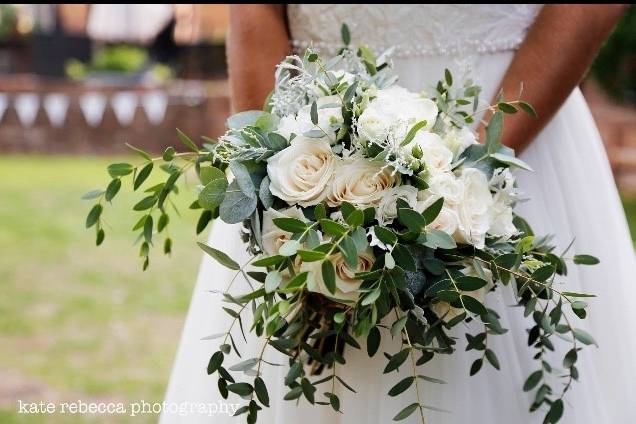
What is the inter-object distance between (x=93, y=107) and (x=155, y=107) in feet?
2.89

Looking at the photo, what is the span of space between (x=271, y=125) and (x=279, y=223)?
0.73ft

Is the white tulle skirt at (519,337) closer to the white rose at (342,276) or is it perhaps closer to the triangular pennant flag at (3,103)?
the white rose at (342,276)

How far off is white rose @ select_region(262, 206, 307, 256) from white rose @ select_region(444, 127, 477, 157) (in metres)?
0.26

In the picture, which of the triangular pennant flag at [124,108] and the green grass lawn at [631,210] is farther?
the triangular pennant flag at [124,108]

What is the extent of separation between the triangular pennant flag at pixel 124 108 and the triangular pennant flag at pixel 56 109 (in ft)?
2.12

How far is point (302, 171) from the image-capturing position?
125cm

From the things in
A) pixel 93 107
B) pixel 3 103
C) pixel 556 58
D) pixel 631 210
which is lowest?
pixel 556 58

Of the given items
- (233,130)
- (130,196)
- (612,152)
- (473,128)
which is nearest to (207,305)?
(233,130)

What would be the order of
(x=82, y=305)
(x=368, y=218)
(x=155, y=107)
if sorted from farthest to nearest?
(x=155, y=107) < (x=82, y=305) < (x=368, y=218)

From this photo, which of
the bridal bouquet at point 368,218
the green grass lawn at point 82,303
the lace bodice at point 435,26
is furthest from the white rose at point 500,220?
the green grass lawn at point 82,303

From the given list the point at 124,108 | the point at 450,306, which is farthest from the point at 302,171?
the point at 124,108

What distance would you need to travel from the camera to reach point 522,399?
1512 millimetres

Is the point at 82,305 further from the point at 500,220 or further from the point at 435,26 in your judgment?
the point at 500,220

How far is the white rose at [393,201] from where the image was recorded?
1.21 m
